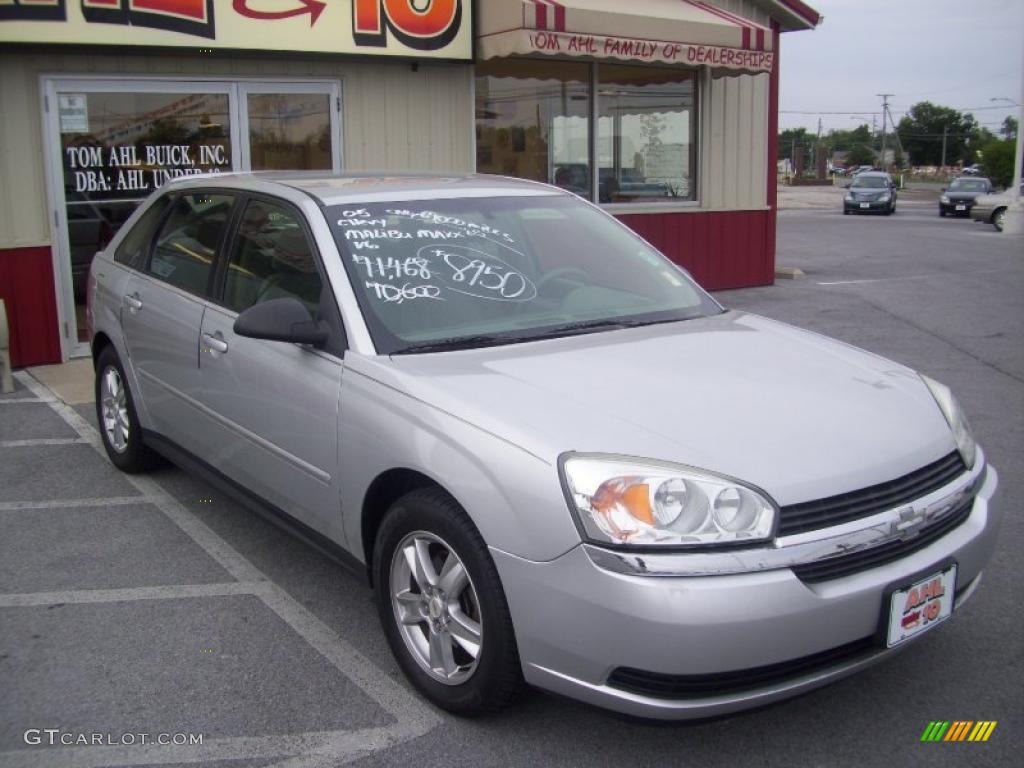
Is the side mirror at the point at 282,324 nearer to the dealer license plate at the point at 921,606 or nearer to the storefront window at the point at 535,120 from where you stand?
the dealer license plate at the point at 921,606

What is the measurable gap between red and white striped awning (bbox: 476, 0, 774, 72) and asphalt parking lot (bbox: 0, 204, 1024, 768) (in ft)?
17.9

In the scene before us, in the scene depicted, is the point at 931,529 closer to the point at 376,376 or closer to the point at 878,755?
the point at 878,755

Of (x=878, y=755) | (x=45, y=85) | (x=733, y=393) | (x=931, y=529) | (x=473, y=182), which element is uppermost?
(x=45, y=85)

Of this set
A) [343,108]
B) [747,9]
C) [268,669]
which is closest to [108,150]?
[343,108]

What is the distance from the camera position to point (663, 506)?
2.76m

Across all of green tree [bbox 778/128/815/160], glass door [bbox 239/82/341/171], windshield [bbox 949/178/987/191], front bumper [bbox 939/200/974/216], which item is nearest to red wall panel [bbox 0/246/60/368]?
glass door [bbox 239/82/341/171]

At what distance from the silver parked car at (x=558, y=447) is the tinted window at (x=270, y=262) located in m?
0.01

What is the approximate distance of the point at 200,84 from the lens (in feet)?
30.0

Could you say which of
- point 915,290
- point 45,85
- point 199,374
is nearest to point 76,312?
point 45,85

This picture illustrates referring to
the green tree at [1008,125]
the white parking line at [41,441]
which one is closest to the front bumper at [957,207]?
the white parking line at [41,441]

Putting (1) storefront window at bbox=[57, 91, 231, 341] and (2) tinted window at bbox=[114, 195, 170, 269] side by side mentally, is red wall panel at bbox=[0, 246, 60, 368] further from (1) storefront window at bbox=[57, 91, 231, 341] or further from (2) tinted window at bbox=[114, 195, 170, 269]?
(2) tinted window at bbox=[114, 195, 170, 269]

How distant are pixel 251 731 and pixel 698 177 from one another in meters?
10.3

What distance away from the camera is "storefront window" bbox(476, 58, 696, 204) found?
35.7 feet

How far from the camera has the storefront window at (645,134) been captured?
11680 millimetres
